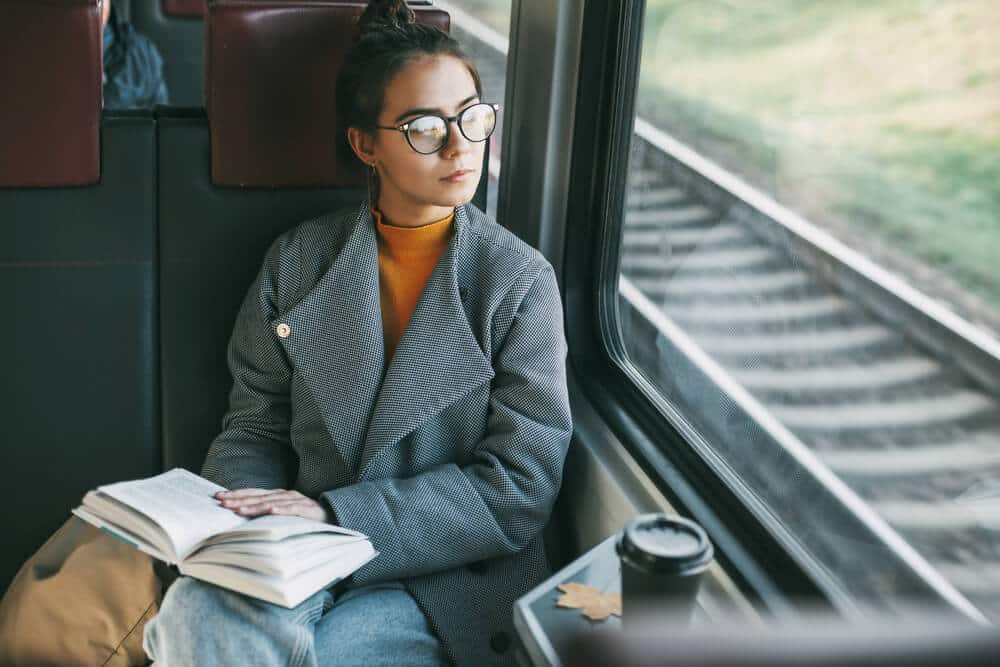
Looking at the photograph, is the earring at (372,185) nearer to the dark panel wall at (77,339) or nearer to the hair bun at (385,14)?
the hair bun at (385,14)

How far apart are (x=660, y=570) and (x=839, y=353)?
796 mm

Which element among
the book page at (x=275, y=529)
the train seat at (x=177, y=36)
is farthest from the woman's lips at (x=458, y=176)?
the train seat at (x=177, y=36)

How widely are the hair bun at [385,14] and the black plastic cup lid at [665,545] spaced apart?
1083 millimetres

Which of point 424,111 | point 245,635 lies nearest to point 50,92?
point 424,111

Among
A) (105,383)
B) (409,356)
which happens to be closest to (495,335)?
(409,356)

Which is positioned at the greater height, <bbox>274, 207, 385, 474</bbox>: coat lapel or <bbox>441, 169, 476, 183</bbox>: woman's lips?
<bbox>441, 169, 476, 183</bbox>: woman's lips

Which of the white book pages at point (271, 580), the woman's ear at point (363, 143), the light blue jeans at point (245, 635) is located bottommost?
the light blue jeans at point (245, 635)

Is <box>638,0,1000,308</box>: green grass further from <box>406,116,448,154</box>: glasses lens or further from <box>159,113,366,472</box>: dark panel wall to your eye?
<box>159,113,366,472</box>: dark panel wall

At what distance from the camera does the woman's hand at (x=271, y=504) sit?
65.3 inches

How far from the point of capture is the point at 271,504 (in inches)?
66.6

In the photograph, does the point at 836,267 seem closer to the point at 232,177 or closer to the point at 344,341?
the point at 344,341

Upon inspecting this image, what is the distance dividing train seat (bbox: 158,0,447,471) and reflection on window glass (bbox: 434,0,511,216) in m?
0.48

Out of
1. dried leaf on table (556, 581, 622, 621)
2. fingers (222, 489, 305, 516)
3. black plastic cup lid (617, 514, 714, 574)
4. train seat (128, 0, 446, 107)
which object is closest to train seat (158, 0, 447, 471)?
fingers (222, 489, 305, 516)

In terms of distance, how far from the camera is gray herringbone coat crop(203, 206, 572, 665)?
1.79 m
